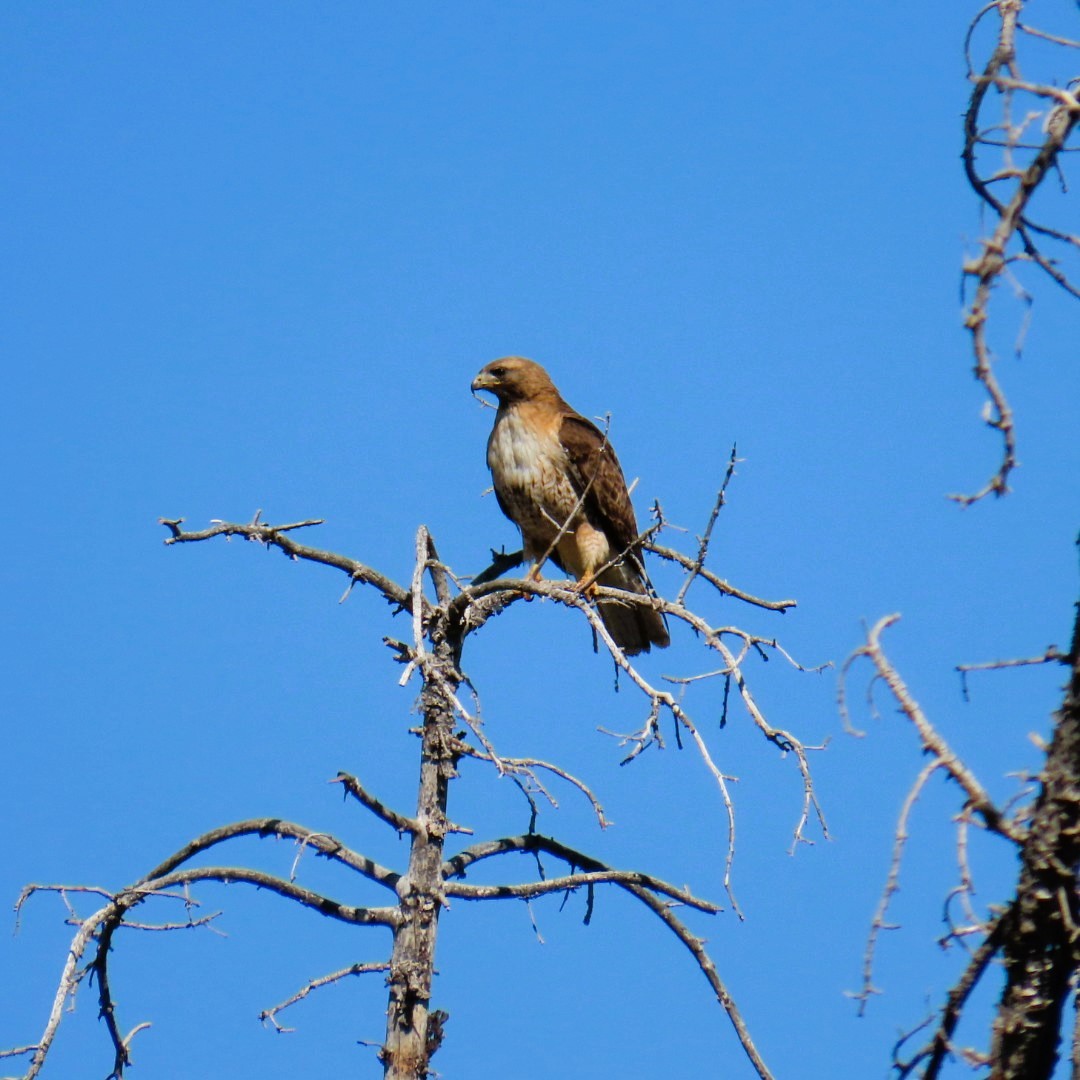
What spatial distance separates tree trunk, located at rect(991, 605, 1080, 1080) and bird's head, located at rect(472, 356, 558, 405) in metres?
6.20

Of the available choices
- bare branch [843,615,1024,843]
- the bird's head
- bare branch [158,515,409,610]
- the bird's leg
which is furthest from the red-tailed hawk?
bare branch [843,615,1024,843]

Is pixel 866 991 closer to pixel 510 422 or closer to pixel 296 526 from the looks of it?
pixel 296 526

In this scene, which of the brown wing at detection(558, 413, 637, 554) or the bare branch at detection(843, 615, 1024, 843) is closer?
the bare branch at detection(843, 615, 1024, 843)

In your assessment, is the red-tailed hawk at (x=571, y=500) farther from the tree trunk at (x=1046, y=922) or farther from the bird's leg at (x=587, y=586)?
the tree trunk at (x=1046, y=922)

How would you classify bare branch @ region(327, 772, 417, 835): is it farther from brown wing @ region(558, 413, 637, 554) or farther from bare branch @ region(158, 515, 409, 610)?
brown wing @ region(558, 413, 637, 554)

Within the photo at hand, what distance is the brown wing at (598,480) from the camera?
8.05 m

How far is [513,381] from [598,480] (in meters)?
0.97

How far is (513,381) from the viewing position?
8.55 metres

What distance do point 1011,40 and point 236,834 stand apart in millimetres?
4383

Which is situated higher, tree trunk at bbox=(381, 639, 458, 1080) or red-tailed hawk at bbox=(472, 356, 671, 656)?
red-tailed hawk at bbox=(472, 356, 671, 656)

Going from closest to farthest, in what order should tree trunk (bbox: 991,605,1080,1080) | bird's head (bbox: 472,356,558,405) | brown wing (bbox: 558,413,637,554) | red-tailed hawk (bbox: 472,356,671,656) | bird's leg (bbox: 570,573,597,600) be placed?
tree trunk (bbox: 991,605,1080,1080), bird's leg (bbox: 570,573,597,600), red-tailed hawk (bbox: 472,356,671,656), brown wing (bbox: 558,413,637,554), bird's head (bbox: 472,356,558,405)

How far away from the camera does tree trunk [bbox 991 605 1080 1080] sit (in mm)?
2465

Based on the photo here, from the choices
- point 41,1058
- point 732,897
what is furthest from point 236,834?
point 732,897

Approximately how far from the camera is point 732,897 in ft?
15.5
